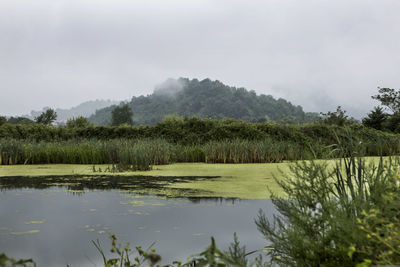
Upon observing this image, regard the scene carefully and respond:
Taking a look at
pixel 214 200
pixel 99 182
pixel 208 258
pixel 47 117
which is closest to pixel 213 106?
pixel 47 117

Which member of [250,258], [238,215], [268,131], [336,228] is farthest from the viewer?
[268,131]

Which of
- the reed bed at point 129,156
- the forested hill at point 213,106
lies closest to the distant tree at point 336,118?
the reed bed at point 129,156

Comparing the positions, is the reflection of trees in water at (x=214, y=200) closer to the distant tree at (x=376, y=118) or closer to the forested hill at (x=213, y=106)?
the distant tree at (x=376, y=118)

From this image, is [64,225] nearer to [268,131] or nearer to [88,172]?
[88,172]

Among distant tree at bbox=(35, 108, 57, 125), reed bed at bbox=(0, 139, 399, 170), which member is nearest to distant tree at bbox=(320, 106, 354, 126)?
reed bed at bbox=(0, 139, 399, 170)

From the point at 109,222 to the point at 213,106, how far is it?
52796 mm

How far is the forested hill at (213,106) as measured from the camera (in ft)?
173

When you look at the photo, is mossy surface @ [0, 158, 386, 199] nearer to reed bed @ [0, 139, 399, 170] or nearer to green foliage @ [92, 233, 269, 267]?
reed bed @ [0, 139, 399, 170]

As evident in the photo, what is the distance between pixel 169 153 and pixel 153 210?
19.4 ft

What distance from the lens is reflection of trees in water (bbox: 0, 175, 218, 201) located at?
17.3 ft

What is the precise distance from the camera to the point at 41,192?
16.4ft

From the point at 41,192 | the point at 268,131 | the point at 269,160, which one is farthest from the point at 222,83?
the point at 41,192

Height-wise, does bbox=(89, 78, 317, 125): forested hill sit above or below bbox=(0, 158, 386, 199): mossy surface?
above

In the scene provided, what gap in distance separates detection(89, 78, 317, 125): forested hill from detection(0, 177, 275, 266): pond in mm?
45420
